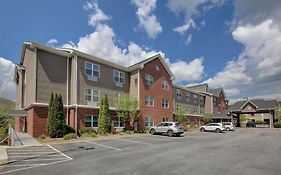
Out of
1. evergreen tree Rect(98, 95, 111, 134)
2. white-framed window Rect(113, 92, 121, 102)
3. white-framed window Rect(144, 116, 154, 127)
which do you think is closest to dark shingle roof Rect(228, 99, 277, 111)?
white-framed window Rect(144, 116, 154, 127)

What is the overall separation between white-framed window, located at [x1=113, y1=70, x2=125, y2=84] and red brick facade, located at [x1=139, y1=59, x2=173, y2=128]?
2630mm

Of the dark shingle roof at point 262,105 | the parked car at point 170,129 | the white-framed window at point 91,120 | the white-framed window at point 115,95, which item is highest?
the white-framed window at point 115,95

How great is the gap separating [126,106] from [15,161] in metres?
17.5

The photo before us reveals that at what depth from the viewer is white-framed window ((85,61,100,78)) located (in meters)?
25.9

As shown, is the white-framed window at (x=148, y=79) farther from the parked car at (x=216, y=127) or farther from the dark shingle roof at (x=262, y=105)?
the dark shingle roof at (x=262, y=105)

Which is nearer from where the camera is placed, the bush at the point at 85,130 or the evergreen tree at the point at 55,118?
the evergreen tree at the point at 55,118

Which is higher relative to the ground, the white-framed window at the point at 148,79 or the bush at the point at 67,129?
the white-framed window at the point at 148,79

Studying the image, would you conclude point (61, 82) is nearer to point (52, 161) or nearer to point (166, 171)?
point (52, 161)

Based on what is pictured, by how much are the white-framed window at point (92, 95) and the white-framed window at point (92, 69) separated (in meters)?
2.01

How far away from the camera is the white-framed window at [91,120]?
25.0 m

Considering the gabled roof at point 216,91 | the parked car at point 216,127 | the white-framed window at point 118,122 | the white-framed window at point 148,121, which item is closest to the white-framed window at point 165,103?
the white-framed window at point 148,121

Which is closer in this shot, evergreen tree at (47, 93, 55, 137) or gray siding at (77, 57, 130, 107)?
evergreen tree at (47, 93, 55, 137)

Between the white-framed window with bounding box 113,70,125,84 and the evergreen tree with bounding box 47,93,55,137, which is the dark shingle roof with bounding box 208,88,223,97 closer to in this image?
the white-framed window with bounding box 113,70,125,84

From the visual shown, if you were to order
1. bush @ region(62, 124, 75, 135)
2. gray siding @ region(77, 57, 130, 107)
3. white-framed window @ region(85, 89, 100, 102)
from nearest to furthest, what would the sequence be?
bush @ region(62, 124, 75, 135), gray siding @ region(77, 57, 130, 107), white-framed window @ region(85, 89, 100, 102)
